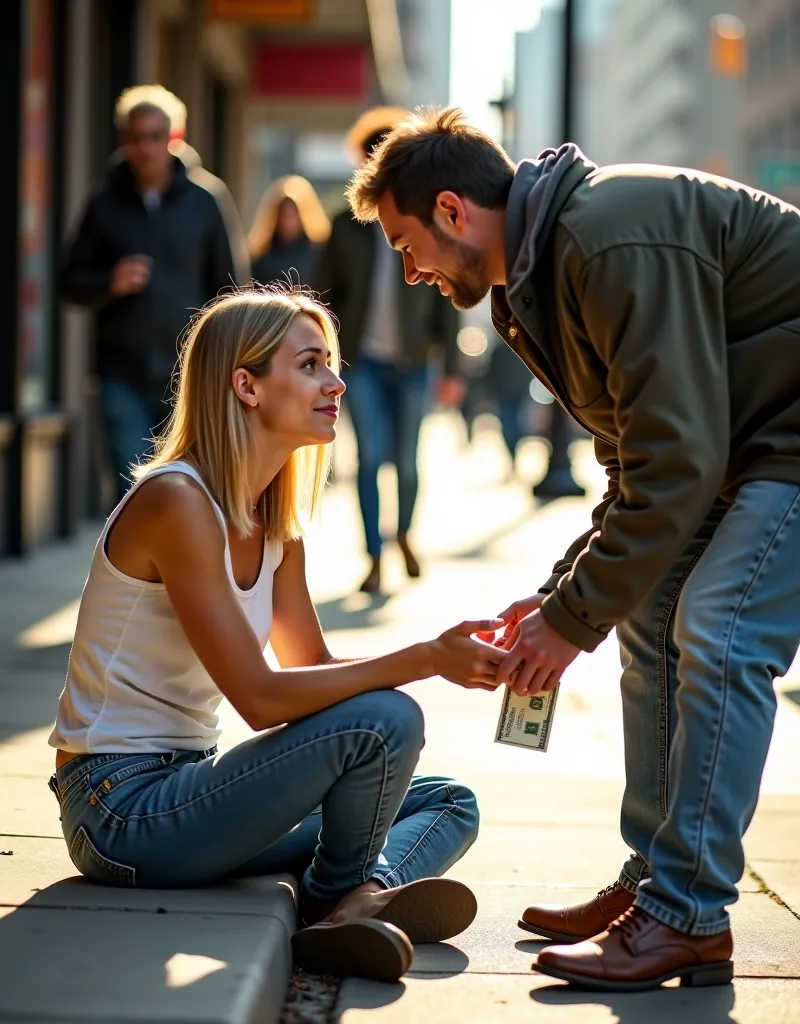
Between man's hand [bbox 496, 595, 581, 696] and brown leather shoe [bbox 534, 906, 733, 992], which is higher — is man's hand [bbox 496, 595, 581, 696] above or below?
above

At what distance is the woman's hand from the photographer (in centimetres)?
335

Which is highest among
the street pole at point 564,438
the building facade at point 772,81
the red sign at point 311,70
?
the building facade at point 772,81

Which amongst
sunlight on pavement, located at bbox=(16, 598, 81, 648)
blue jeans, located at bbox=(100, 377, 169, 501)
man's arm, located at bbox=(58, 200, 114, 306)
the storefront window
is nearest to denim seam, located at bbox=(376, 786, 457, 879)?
sunlight on pavement, located at bbox=(16, 598, 81, 648)

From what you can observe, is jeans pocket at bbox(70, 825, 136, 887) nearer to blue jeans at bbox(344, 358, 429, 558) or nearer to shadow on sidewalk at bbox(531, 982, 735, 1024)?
shadow on sidewalk at bbox(531, 982, 735, 1024)

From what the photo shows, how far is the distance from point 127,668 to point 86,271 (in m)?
4.59

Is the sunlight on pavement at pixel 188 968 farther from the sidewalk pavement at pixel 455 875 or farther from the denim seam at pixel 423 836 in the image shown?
the denim seam at pixel 423 836

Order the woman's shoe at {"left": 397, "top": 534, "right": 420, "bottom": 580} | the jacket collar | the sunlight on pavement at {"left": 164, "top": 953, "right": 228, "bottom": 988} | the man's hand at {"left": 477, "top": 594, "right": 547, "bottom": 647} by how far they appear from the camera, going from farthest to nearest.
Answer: the woman's shoe at {"left": 397, "top": 534, "right": 420, "bottom": 580}
the jacket collar
the man's hand at {"left": 477, "top": 594, "right": 547, "bottom": 647}
the sunlight on pavement at {"left": 164, "top": 953, "right": 228, "bottom": 988}

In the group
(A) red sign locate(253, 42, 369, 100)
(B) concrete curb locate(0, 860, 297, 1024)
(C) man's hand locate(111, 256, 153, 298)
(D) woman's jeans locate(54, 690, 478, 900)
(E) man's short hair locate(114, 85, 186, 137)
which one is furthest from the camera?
(A) red sign locate(253, 42, 369, 100)

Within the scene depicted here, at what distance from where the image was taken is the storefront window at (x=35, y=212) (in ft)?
31.2

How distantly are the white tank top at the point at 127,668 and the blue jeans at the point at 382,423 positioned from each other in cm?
504

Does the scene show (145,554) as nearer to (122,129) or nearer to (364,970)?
(364,970)

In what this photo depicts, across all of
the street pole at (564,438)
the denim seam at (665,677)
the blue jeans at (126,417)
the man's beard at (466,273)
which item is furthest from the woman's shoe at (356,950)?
the street pole at (564,438)

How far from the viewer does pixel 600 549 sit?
3213mm

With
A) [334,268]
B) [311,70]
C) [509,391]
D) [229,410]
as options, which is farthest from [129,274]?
[311,70]
